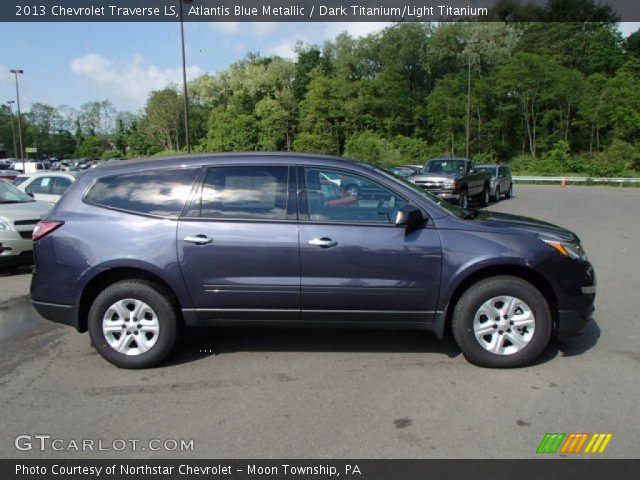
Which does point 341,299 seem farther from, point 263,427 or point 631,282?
point 631,282

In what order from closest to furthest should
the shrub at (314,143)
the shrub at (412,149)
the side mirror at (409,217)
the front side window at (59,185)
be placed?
the side mirror at (409,217) < the front side window at (59,185) < the shrub at (412,149) < the shrub at (314,143)

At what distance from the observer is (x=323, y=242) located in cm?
433

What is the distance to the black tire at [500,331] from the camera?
4.34 meters

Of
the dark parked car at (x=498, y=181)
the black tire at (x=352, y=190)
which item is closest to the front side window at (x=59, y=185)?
the black tire at (x=352, y=190)

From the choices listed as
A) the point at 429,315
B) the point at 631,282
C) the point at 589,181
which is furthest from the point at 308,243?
the point at 589,181

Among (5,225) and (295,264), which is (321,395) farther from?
(5,225)

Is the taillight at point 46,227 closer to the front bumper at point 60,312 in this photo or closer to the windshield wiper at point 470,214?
the front bumper at point 60,312

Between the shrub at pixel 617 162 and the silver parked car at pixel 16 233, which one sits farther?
the shrub at pixel 617 162

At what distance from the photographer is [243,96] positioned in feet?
224

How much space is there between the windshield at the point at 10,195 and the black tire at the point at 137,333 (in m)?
6.13

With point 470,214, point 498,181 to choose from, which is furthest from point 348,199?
point 498,181

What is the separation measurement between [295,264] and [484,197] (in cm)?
1723

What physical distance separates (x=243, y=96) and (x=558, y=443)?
68.8 m

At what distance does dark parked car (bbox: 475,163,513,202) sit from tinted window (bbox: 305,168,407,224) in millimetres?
17674
